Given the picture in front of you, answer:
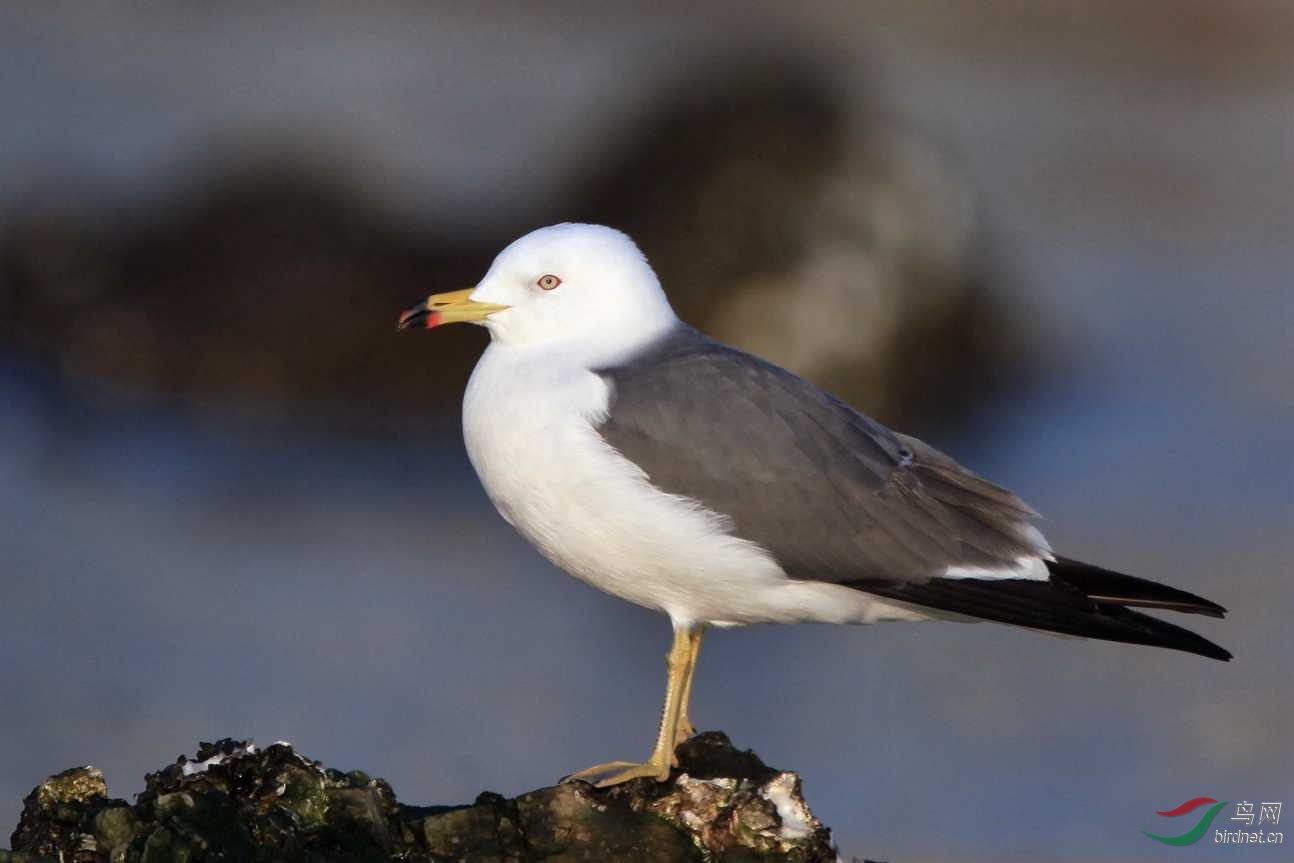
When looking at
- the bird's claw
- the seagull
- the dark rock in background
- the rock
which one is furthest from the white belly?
the dark rock in background

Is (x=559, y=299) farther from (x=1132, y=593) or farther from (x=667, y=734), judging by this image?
(x=1132, y=593)

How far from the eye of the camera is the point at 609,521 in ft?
16.0

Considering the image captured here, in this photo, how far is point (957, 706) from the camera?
7078mm

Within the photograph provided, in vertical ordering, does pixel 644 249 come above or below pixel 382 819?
above

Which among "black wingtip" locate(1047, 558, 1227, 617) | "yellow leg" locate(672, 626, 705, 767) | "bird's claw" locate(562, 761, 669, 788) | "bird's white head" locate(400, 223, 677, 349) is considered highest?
"bird's white head" locate(400, 223, 677, 349)

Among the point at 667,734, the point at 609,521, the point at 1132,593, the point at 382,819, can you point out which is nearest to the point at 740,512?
the point at 609,521

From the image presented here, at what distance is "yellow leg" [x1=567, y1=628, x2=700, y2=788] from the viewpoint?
475cm

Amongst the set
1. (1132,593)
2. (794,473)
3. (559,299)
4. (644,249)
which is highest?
(644,249)

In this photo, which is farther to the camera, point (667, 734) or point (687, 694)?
point (687, 694)

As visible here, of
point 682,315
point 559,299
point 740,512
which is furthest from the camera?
point 682,315

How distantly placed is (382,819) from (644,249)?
7.94 meters

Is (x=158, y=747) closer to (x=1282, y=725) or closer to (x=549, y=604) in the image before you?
(x=549, y=604)

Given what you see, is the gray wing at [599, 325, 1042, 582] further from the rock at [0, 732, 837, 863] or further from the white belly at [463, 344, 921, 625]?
the rock at [0, 732, 837, 863]

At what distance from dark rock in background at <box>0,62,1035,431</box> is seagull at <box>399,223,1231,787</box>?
20.2 feet
